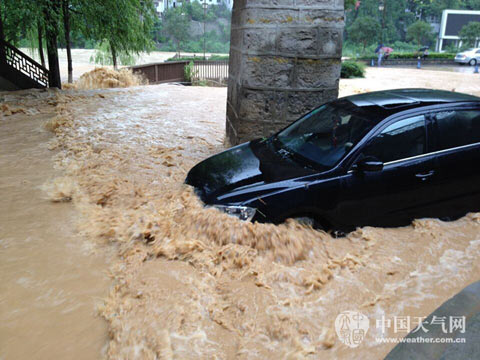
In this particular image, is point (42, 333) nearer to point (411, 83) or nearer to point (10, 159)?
point (10, 159)

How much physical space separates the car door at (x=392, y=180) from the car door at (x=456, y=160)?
16 centimetres

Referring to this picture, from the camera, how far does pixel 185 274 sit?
355cm

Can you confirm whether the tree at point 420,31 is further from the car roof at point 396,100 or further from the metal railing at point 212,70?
the car roof at point 396,100

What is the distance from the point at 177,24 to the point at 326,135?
5908cm

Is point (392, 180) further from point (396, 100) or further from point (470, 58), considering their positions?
point (470, 58)

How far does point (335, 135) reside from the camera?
431cm

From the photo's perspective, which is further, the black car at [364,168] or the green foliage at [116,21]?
the green foliage at [116,21]

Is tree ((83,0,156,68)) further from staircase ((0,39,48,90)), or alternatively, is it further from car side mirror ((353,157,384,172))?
car side mirror ((353,157,384,172))

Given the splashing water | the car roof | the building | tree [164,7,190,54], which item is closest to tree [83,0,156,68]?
the splashing water

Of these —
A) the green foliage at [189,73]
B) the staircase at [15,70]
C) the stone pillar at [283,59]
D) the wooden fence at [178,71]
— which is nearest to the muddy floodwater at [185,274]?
the stone pillar at [283,59]

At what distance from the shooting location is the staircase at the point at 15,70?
1267 centimetres

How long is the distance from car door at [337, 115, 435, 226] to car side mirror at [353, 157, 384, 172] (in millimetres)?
44

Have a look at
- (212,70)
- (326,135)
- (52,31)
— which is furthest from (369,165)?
(212,70)

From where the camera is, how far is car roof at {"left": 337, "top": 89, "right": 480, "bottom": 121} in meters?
A: 4.25
